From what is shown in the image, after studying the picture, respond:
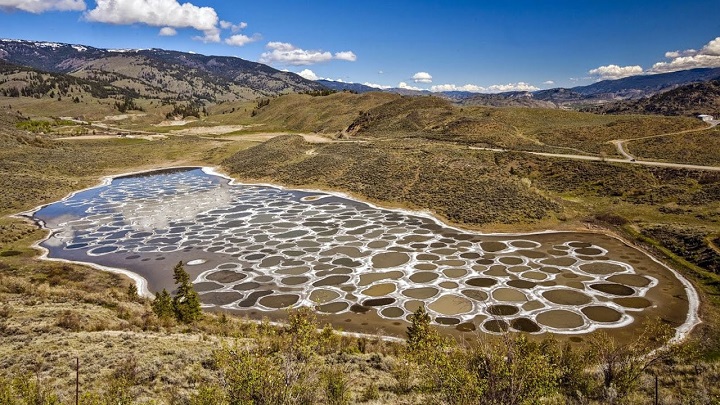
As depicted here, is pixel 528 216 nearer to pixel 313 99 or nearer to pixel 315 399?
pixel 315 399

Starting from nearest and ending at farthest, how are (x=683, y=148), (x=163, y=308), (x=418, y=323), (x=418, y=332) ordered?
(x=418, y=332) < (x=418, y=323) < (x=163, y=308) < (x=683, y=148)

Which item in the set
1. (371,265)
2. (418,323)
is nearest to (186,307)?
(418,323)

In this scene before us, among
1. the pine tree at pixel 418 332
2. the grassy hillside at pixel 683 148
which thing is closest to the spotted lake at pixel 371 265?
the pine tree at pixel 418 332

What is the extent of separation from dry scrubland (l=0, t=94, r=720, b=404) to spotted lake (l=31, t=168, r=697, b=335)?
11.0ft

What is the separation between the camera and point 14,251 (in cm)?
4409

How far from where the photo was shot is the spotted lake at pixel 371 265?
1265 inches

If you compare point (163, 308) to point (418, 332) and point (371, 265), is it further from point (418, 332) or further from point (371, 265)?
point (371, 265)

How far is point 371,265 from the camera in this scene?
42.2 metres

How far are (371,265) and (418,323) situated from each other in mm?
17881

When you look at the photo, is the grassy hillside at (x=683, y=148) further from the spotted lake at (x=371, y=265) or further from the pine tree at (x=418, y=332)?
the pine tree at (x=418, y=332)

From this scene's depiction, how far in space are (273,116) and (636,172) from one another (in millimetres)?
158448

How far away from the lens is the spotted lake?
32125 millimetres

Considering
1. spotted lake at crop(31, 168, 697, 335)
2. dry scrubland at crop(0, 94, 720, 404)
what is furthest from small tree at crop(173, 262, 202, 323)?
spotted lake at crop(31, 168, 697, 335)

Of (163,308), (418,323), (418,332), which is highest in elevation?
(418,323)
